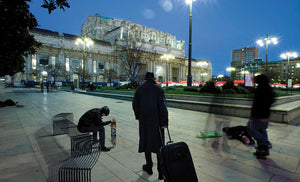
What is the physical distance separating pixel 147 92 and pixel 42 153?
2848mm

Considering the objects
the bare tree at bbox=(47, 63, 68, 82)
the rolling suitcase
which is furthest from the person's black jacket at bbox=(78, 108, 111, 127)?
the bare tree at bbox=(47, 63, 68, 82)

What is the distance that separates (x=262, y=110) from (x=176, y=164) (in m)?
2.57

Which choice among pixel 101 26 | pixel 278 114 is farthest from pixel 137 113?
pixel 101 26

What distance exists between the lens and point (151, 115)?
2598 mm

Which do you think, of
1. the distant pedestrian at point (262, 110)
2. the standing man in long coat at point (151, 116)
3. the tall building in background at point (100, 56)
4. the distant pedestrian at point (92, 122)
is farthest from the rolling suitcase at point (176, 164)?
the tall building in background at point (100, 56)

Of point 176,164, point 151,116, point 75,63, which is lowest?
point 176,164

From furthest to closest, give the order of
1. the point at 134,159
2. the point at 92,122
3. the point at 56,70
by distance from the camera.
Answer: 1. the point at 56,70
2. the point at 92,122
3. the point at 134,159

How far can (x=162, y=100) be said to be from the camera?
2662 mm

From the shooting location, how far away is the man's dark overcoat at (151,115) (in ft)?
8.54

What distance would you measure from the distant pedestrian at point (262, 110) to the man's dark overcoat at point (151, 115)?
217cm

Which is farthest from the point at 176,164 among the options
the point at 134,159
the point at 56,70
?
the point at 56,70

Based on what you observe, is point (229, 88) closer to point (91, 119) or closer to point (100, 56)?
point (91, 119)

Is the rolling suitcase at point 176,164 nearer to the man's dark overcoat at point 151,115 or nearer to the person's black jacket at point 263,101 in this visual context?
the man's dark overcoat at point 151,115

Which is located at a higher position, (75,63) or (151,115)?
(75,63)
